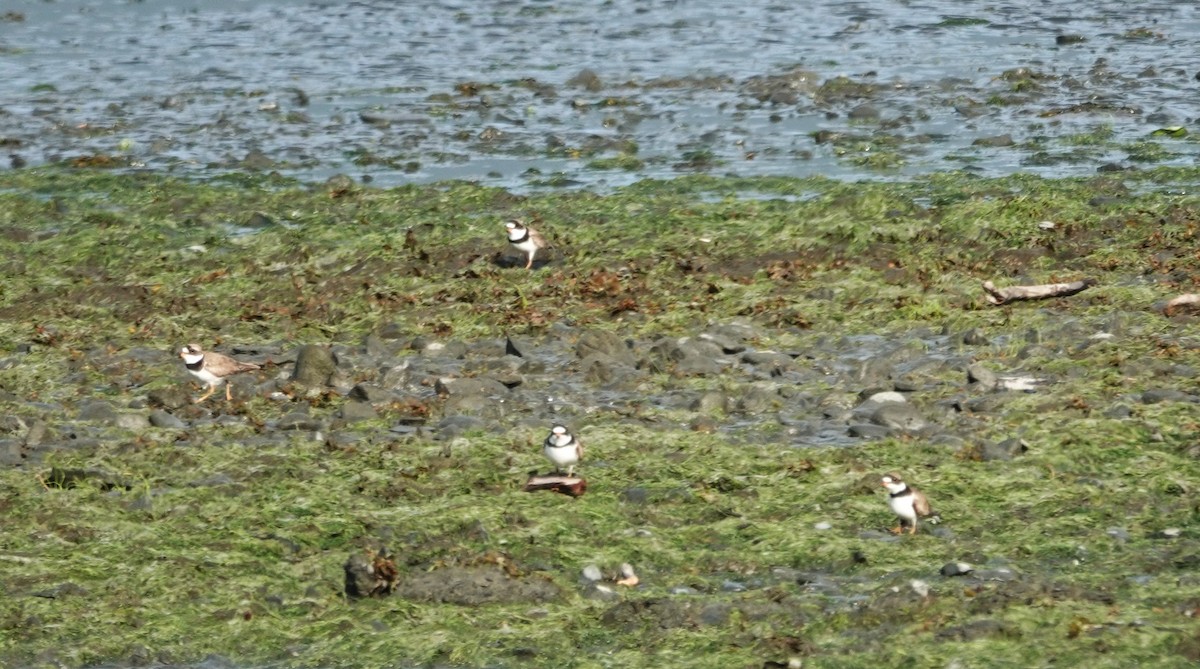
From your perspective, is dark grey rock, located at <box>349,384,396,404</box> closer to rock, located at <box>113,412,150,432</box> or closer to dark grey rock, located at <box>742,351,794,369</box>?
rock, located at <box>113,412,150,432</box>

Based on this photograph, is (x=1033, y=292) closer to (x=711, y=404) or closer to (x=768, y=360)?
(x=768, y=360)

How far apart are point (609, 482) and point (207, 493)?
2.19 meters

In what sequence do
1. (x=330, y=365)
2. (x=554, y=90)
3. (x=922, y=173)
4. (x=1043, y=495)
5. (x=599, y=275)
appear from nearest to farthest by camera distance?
(x=1043, y=495) → (x=330, y=365) → (x=599, y=275) → (x=922, y=173) → (x=554, y=90)

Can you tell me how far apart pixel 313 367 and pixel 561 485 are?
295 cm

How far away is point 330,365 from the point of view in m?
12.5

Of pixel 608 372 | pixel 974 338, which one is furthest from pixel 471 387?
pixel 974 338

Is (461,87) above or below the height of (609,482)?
below

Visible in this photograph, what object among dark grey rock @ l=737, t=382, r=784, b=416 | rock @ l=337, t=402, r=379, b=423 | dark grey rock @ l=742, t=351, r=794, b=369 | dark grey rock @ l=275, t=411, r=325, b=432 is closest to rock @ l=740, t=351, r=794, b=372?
dark grey rock @ l=742, t=351, r=794, b=369

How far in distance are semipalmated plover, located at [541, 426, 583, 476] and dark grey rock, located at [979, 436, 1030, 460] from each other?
7.24 ft

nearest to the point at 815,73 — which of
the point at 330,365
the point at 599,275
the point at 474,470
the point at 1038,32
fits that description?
the point at 1038,32

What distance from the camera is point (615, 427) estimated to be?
11.2 m

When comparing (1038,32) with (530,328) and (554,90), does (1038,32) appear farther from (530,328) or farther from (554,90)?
(530,328)

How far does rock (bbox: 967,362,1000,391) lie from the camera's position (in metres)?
11.6

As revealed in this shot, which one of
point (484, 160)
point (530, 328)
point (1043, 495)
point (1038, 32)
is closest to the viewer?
point (1043, 495)
